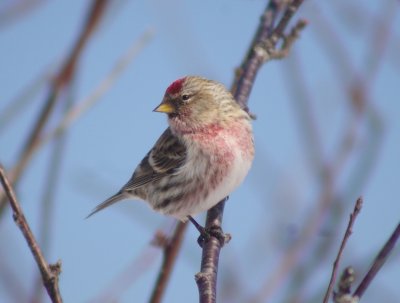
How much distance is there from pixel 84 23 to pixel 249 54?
1.94 meters

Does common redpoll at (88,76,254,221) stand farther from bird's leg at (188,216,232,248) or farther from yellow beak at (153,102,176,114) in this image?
bird's leg at (188,216,232,248)

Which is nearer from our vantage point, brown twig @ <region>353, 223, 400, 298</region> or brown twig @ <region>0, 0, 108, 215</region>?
brown twig @ <region>353, 223, 400, 298</region>

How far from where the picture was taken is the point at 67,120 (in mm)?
2217

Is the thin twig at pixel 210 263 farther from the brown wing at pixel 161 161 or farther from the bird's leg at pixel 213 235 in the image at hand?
the brown wing at pixel 161 161

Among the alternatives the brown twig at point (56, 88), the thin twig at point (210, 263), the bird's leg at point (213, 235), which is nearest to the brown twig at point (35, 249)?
the brown twig at point (56, 88)

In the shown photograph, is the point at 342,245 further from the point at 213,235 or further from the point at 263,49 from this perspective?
the point at 263,49

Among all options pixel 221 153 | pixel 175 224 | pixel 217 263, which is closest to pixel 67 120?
pixel 217 263

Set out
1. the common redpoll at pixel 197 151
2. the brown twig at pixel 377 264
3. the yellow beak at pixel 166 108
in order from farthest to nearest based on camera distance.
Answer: the yellow beak at pixel 166 108
the common redpoll at pixel 197 151
the brown twig at pixel 377 264

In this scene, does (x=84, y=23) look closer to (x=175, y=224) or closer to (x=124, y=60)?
(x=124, y=60)

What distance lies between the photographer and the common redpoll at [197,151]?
3.48 meters

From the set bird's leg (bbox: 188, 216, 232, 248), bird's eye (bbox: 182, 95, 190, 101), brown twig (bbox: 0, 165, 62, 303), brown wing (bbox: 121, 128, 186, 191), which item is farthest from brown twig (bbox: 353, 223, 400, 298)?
bird's eye (bbox: 182, 95, 190, 101)

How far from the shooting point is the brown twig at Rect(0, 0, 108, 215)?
1.81 metres

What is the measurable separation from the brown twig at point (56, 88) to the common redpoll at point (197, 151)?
1.59 m

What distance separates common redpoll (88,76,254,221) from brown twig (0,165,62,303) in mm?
2116
